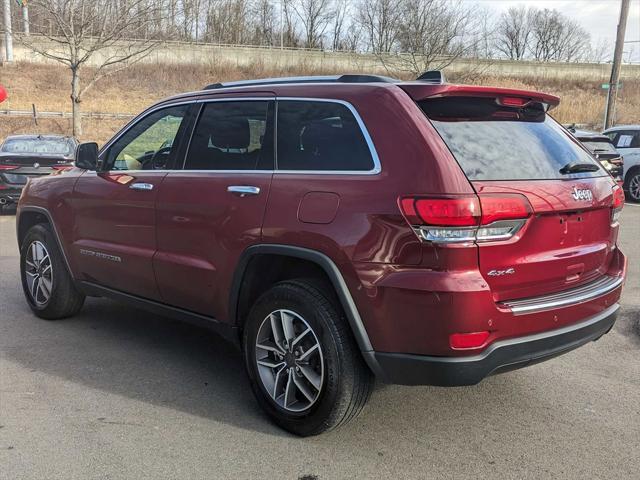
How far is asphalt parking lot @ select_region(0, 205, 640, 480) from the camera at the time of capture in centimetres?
300

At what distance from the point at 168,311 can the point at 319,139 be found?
164 centimetres

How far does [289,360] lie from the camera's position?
11.0 feet

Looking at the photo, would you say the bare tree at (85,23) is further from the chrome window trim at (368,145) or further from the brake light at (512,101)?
the brake light at (512,101)

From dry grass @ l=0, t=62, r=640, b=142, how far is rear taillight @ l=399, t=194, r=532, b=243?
2746 cm

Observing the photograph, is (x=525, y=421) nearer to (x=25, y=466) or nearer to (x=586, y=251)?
(x=586, y=251)

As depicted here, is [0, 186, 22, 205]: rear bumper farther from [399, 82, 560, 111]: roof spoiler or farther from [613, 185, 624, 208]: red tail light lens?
[613, 185, 624, 208]: red tail light lens

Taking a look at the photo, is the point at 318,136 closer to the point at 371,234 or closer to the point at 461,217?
the point at 371,234

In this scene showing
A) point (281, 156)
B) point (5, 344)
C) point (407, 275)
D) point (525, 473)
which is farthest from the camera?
point (5, 344)

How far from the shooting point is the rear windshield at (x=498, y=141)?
116 inches

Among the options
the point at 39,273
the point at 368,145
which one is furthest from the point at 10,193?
the point at 368,145

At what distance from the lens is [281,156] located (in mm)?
3428

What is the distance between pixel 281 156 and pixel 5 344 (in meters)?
2.81

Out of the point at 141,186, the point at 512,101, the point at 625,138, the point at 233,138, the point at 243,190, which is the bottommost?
the point at 625,138

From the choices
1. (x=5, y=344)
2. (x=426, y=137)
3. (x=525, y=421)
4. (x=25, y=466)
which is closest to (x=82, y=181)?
(x=5, y=344)
